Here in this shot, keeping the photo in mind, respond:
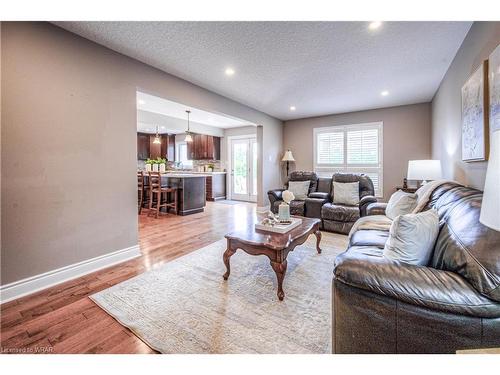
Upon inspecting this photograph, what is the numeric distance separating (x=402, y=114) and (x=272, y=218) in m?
4.34

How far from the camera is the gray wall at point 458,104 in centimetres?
195

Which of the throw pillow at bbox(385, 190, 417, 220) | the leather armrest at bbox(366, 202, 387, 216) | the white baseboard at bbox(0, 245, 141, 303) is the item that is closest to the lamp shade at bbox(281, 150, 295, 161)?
the leather armrest at bbox(366, 202, 387, 216)

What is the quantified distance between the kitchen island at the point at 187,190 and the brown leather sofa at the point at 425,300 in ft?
15.3

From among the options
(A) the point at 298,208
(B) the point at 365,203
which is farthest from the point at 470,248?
(A) the point at 298,208

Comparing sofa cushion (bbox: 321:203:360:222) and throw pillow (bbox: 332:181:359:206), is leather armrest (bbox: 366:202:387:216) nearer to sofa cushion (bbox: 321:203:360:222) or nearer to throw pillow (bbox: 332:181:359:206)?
sofa cushion (bbox: 321:203:360:222)

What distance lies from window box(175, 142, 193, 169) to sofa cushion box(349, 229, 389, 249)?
758 cm

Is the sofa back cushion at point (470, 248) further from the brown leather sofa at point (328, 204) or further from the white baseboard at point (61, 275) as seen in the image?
the white baseboard at point (61, 275)

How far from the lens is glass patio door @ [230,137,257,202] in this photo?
763 centimetres

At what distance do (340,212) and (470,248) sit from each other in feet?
9.17

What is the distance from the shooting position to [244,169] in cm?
782
